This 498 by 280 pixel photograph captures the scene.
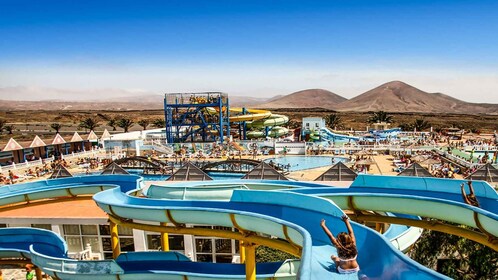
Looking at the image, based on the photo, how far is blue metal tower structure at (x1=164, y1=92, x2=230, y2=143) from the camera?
45812mm

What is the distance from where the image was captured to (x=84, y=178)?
1191cm

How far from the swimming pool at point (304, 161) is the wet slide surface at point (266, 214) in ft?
75.7

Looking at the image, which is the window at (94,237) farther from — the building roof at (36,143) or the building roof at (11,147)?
the building roof at (36,143)

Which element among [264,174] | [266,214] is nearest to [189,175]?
[264,174]

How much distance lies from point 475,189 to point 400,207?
5.46 ft

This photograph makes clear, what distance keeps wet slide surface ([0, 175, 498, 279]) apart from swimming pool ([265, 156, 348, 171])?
23.1 m

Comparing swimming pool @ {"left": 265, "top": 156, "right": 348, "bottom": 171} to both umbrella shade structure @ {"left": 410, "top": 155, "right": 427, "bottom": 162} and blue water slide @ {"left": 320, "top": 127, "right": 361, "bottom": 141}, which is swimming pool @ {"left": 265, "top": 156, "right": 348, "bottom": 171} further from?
blue water slide @ {"left": 320, "top": 127, "right": 361, "bottom": 141}

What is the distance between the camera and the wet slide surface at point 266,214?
6.05m

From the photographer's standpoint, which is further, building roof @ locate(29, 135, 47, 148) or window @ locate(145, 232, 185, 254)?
building roof @ locate(29, 135, 47, 148)

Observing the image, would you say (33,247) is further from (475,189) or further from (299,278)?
(475,189)

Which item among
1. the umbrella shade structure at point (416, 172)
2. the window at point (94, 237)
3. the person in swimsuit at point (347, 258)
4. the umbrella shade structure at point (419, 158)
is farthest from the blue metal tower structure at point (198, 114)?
the person in swimsuit at point (347, 258)

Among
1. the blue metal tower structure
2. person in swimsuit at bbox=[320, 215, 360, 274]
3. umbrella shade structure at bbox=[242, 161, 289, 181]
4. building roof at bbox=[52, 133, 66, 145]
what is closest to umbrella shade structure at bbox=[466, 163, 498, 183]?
umbrella shade structure at bbox=[242, 161, 289, 181]

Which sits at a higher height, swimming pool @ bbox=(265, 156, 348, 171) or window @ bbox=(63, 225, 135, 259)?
window @ bbox=(63, 225, 135, 259)

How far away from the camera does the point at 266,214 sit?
7.44m
